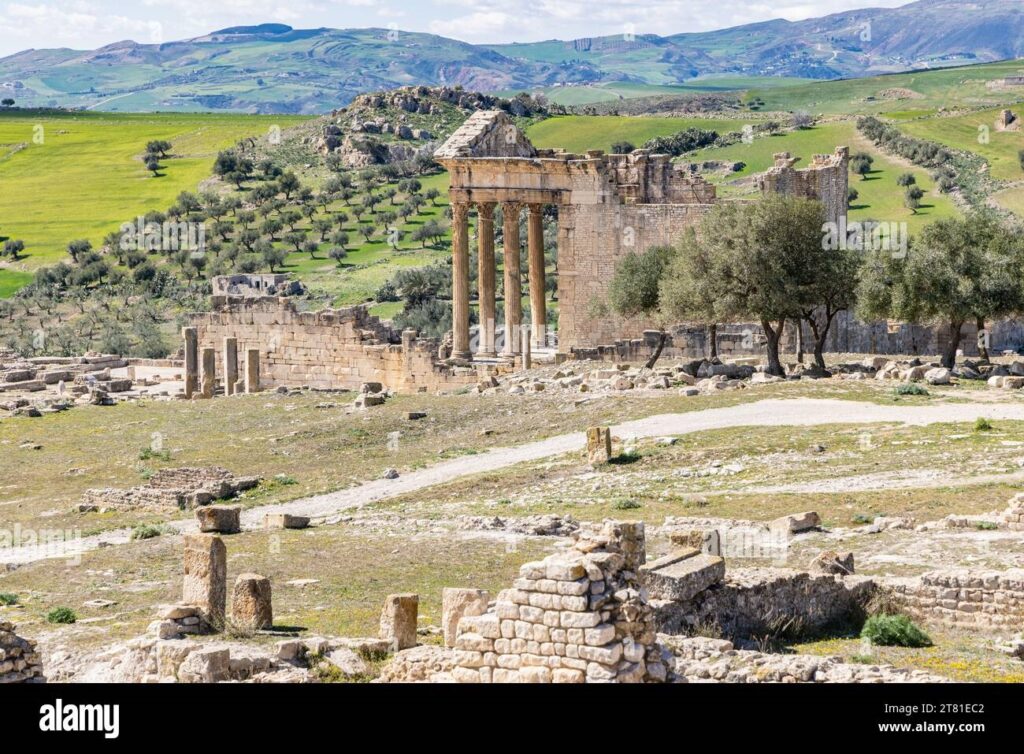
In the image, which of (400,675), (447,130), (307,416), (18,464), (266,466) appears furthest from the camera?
(447,130)

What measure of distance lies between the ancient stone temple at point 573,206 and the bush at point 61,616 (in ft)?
99.9

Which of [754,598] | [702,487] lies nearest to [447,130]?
[702,487]

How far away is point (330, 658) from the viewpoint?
18.2 metres

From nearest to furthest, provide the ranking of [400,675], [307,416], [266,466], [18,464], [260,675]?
1. [400,675]
2. [260,675]
3. [266,466]
4. [18,464]
5. [307,416]

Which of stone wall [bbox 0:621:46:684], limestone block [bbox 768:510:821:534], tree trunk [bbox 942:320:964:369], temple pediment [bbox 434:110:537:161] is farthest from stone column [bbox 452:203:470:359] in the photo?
stone wall [bbox 0:621:46:684]

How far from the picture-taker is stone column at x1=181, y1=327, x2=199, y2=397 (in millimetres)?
55906

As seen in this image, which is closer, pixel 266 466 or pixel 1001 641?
pixel 1001 641

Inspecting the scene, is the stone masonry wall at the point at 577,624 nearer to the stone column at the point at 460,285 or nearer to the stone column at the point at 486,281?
the stone column at the point at 486,281

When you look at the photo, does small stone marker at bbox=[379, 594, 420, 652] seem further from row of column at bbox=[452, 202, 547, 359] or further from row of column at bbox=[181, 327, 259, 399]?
row of column at bbox=[181, 327, 259, 399]

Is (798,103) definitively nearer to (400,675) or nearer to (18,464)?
(18,464)

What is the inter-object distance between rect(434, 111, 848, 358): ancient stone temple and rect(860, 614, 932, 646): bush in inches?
1252

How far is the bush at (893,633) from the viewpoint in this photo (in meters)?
19.6

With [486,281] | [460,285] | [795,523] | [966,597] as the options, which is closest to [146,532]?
[795,523]

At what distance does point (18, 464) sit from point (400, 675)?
92.3 ft
